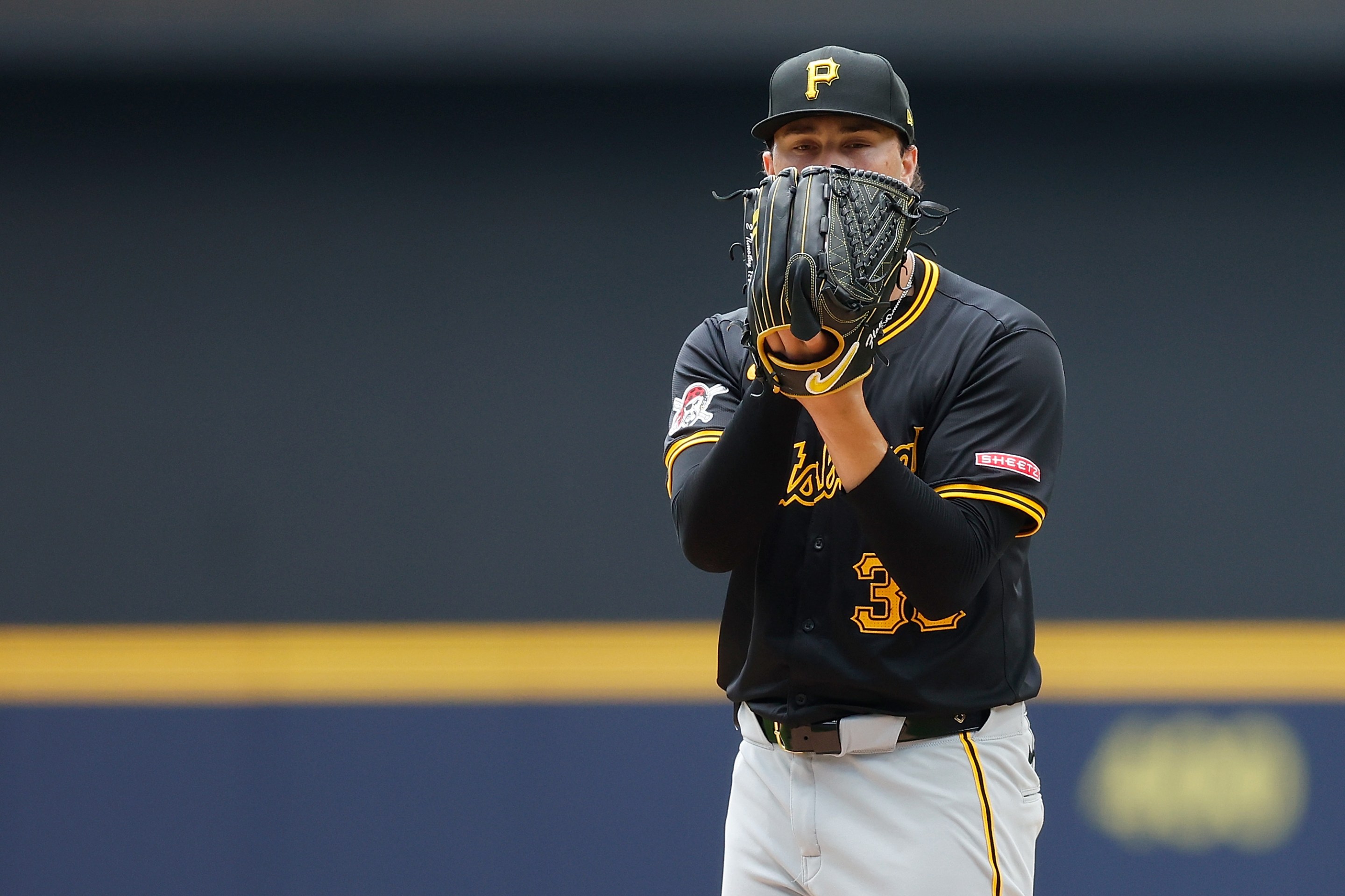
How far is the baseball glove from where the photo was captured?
1.24 meters

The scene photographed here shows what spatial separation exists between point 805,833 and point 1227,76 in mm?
2286

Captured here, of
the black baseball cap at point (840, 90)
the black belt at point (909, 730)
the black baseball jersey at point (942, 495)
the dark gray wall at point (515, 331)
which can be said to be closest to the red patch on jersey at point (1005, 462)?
the black baseball jersey at point (942, 495)

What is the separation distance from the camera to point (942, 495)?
54.9 inches

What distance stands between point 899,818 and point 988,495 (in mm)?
388

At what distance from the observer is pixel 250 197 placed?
3166 millimetres

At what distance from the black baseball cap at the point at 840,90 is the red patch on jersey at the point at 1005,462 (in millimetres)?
395

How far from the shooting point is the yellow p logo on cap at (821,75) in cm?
147

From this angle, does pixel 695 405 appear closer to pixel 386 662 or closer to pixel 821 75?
pixel 821 75

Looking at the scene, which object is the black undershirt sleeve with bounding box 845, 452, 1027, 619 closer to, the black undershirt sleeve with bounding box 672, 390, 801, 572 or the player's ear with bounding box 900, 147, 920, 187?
the black undershirt sleeve with bounding box 672, 390, 801, 572

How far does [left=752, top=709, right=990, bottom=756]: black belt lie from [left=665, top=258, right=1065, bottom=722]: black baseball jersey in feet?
0.05

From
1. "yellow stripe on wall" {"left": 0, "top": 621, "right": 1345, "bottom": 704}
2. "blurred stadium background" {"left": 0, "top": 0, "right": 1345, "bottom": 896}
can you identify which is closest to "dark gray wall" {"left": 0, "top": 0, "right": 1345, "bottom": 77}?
"blurred stadium background" {"left": 0, "top": 0, "right": 1345, "bottom": 896}

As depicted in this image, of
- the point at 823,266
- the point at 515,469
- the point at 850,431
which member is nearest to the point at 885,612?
the point at 850,431

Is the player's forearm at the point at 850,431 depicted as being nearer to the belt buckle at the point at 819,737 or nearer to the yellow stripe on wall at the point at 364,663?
the belt buckle at the point at 819,737

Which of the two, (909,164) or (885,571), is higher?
(909,164)
